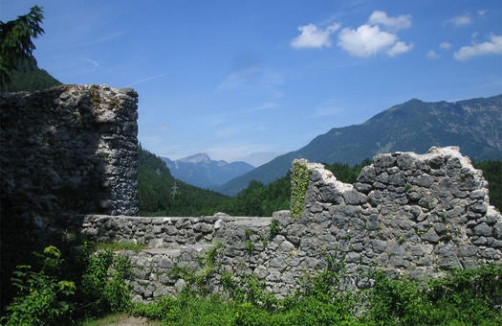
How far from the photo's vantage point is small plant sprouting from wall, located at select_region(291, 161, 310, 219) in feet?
27.5

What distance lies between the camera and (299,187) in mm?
8445

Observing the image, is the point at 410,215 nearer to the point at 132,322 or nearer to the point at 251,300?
the point at 251,300

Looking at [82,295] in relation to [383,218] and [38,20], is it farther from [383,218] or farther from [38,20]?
[38,20]

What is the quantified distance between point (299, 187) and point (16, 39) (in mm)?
8985

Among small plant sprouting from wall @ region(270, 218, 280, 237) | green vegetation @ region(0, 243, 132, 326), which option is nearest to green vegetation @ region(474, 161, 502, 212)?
Answer: small plant sprouting from wall @ region(270, 218, 280, 237)

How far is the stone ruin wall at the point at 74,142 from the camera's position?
1136 cm

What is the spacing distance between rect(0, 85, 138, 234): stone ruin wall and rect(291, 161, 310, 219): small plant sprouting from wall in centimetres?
595

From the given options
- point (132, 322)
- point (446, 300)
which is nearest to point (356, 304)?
point (446, 300)

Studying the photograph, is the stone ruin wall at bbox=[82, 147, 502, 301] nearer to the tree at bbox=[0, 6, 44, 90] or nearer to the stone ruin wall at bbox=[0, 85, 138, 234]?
the stone ruin wall at bbox=[0, 85, 138, 234]

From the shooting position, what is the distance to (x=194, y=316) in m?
7.89

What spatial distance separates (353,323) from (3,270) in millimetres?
7440

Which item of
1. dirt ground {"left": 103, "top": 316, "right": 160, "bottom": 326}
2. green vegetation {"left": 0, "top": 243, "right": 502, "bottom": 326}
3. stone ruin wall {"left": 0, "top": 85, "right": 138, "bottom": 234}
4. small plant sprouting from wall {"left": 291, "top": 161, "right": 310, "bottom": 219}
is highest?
A: stone ruin wall {"left": 0, "top": 85, "right": 138, "bottom": 234}

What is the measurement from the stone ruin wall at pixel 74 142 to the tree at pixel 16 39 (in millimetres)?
1095

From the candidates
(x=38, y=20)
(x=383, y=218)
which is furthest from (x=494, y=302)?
(x=38, y=20)
